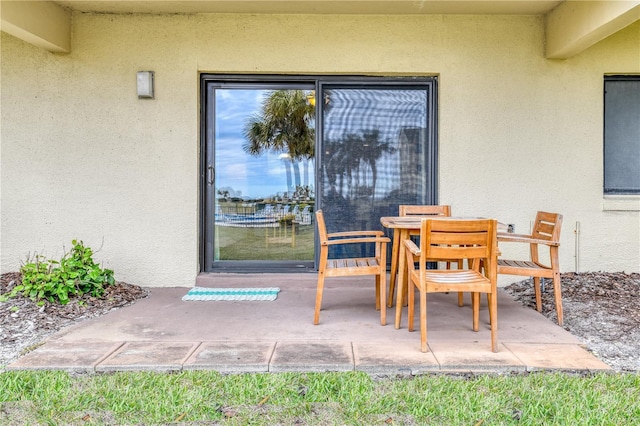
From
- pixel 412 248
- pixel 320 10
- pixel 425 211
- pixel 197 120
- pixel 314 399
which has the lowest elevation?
pixel 314 399

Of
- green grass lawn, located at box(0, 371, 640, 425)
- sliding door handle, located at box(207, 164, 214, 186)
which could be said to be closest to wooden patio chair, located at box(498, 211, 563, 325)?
green grass lawn, located at box(0, 371, 640, 425)

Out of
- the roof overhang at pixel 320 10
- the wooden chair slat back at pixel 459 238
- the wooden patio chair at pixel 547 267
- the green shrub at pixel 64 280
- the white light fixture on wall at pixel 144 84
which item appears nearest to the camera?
the wooden chair slat back at pixel 459 238

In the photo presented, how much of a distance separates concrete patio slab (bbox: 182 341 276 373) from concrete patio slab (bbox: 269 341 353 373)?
2.5 inches

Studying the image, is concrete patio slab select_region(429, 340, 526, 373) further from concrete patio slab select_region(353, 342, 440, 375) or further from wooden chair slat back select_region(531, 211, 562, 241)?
wooden chair slat back select_region(531, 211, 562, 241)

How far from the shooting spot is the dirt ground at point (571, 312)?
8.72 feet

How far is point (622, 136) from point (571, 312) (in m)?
2.28

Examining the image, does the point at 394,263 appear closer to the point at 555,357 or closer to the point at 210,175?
the point at 555,357

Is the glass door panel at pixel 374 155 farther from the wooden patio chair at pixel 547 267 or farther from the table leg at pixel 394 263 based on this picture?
the wooden patio chair at pixel 547 267

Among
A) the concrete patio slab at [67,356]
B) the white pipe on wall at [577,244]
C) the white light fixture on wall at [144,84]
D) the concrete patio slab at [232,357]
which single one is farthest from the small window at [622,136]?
the concrete patio slab at [67,356]

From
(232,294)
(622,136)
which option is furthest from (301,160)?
(622,136)

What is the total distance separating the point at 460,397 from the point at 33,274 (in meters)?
3.53

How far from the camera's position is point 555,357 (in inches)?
96.6

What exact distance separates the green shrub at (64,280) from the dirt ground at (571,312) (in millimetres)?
81

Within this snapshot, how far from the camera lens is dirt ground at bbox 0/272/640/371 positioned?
266 centimetres
